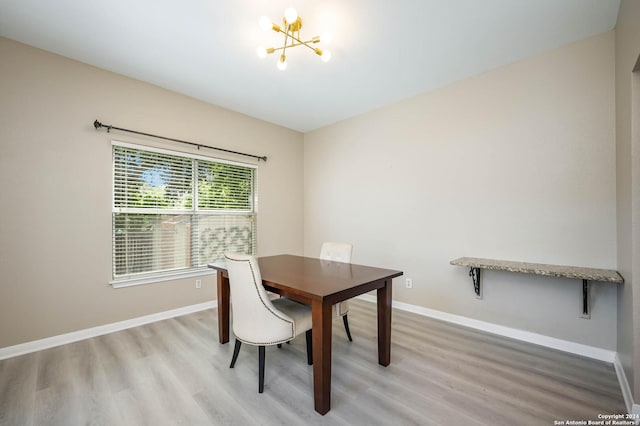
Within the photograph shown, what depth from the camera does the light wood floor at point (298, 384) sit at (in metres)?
1.63

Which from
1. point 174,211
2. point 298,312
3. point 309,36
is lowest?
point 298,312

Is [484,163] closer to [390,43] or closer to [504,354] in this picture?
[390,43]

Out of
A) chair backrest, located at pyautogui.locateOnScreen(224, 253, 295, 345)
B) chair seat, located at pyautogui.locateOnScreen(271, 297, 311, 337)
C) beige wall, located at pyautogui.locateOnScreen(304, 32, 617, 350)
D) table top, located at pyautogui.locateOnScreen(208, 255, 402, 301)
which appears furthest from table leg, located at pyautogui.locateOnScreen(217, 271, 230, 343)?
beige wall, located at pyautogui.locateOnScreen(304, 32, 617, 350)

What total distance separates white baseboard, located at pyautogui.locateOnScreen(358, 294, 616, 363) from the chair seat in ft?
5.98

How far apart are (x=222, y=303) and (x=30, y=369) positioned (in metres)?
1.47

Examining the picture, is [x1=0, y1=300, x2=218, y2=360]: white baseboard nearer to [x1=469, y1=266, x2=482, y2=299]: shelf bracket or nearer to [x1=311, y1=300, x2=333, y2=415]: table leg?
[x1=311, y1=300, x2=333, y2=415]: table leg

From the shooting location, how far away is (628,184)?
5.75 feet

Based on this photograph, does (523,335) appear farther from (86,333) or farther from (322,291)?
(86,333)

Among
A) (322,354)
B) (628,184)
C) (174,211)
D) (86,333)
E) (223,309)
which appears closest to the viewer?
(322,354)

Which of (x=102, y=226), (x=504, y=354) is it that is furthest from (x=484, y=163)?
(x=102, y=226)

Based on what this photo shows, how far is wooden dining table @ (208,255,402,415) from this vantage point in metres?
1.65

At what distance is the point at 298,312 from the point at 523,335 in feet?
7.29

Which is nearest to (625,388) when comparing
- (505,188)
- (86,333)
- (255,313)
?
(505,188)

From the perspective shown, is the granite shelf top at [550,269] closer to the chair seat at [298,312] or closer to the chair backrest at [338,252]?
the chair backrest at [338,252]
